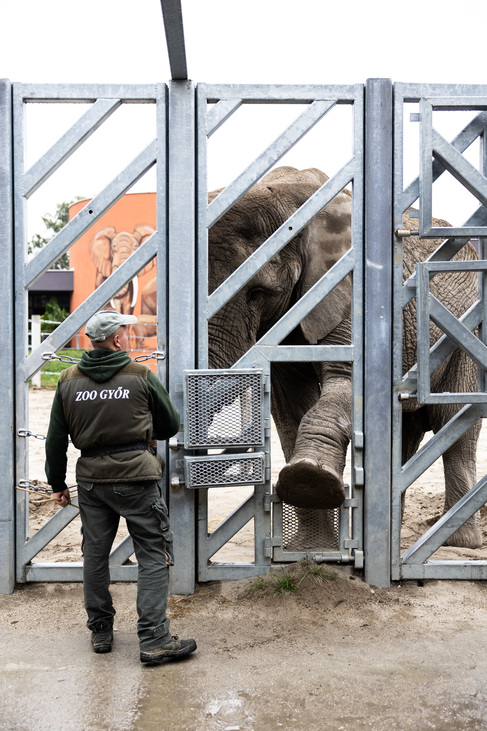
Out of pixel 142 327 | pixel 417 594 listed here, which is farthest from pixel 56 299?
pixel 417 594

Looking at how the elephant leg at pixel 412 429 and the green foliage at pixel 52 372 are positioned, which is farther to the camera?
the green foliage at pixel 52 372

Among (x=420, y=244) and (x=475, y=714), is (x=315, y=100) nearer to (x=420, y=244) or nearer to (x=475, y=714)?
(x=420, y=244)

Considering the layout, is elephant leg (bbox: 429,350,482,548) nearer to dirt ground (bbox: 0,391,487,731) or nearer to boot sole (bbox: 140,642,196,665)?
dirt ground (bbox: 0,391,487,731)

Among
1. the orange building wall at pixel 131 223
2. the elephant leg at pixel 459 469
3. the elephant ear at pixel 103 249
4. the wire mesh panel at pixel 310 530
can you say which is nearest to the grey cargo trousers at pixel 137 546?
the wire mesh panel at pixel 310 530

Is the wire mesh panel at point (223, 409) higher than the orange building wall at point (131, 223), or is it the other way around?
the orange building wall at point (131, 223)

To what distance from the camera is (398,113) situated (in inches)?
168

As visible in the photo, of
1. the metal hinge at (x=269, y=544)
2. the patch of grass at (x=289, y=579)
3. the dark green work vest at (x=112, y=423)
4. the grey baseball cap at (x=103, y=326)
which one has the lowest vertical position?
the patch of grass at (x=289, y=579)

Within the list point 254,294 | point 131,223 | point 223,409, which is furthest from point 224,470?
point 131,223

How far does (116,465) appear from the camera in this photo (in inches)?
139

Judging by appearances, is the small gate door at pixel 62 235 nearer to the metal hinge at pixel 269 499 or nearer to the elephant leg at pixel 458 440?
the metal hinge at pixel 269 499

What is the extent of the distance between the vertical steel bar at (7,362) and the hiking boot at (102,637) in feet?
3.06

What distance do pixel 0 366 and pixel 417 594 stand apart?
2775mm

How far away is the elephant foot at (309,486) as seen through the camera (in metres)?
3.97

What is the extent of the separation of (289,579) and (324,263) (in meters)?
2.34
